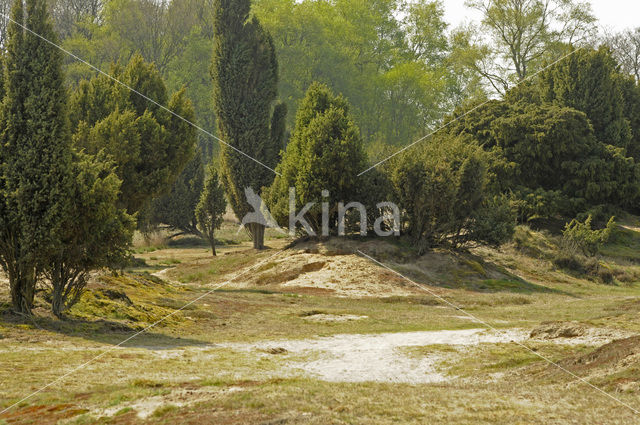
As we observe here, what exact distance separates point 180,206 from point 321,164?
1948cm

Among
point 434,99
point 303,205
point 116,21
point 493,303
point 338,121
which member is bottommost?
point 493,303

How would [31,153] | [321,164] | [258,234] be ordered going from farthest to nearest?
[258,234] → [321,164] → [31,153]

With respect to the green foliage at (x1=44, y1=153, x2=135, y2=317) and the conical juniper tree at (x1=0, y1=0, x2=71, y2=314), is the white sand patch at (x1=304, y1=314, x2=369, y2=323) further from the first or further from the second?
the conical juniper tree at (x1=0, y1=0, x2=71, y2=314)

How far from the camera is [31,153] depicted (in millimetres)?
14086

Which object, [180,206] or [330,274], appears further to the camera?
[180,206]

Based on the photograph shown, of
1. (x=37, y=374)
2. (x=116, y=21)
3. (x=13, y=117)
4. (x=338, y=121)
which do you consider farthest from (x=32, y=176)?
(x=116, y=21)

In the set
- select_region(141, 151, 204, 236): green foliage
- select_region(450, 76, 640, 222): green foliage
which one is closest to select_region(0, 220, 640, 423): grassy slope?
select_region(450, 76, 640, 222): green foliage

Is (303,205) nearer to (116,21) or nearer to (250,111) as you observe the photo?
(250,111)

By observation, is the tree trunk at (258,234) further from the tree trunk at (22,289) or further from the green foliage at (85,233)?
the tree trunk at (22,289)

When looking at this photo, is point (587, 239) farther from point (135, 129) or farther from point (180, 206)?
point (180, 206)

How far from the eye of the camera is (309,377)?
10258 millimetres

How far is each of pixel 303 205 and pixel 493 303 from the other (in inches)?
400

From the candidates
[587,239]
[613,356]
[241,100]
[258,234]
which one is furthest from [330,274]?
[613,356]

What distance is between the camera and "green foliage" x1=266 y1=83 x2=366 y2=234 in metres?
28.0
